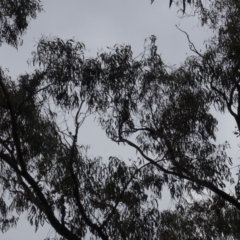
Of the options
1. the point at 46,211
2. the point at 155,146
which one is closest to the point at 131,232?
the point at 46,211

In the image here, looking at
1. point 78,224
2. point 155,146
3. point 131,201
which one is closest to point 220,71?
point 155,146

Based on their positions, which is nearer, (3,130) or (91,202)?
(91,202)

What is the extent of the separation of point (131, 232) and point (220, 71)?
2.95 meters

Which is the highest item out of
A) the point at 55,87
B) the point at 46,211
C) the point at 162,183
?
the point at 55,87

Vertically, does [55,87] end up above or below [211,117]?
below

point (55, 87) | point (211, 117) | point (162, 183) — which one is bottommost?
point (162, 183)

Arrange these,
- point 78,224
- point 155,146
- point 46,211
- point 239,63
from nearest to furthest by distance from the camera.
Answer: point 46,211
point 78,224
point 239,63
point 155,146

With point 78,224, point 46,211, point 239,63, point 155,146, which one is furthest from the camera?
point 155,146

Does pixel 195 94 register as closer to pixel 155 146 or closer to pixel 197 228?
pixel 155 146

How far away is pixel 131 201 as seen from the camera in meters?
7.92

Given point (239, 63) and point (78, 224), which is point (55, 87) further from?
point (239, 63)

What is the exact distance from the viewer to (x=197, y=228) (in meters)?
9.80

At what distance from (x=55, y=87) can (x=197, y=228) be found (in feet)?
11.7

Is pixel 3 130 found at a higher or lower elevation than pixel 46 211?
higher
